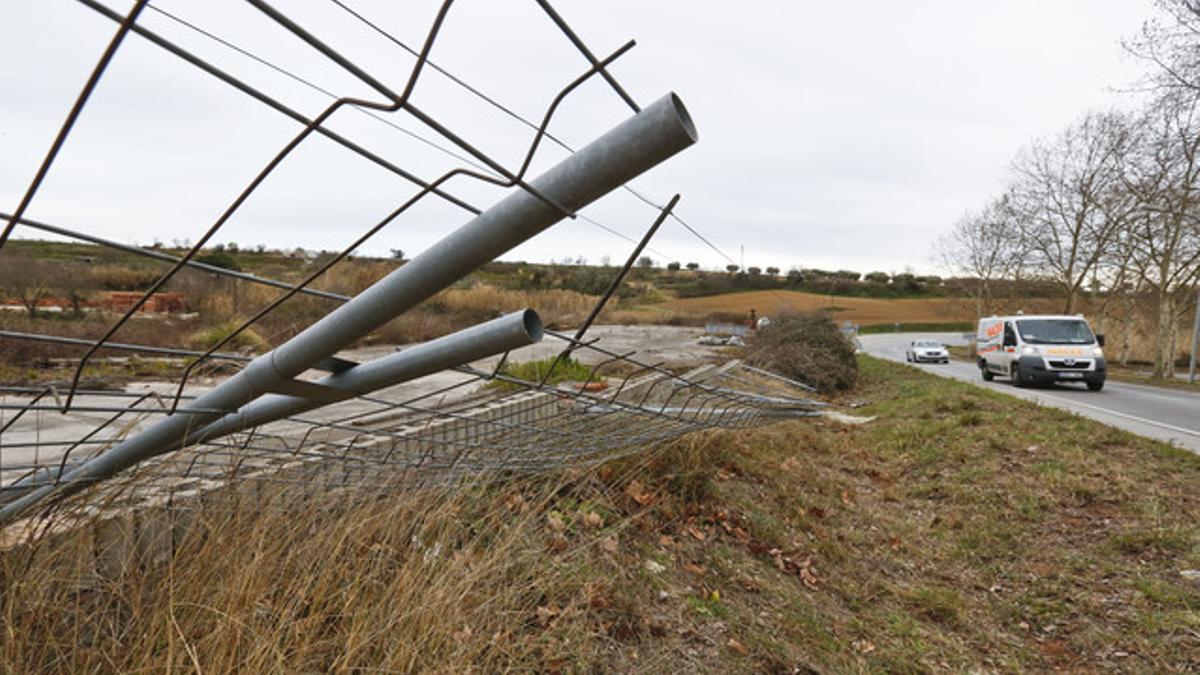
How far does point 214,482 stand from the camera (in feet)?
8.24

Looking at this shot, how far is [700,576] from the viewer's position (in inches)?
142

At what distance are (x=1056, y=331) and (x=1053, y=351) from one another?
66 centimetres

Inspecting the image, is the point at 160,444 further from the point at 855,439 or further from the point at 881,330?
the point at 881,330

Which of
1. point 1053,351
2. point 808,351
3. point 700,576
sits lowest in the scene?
point 700,576

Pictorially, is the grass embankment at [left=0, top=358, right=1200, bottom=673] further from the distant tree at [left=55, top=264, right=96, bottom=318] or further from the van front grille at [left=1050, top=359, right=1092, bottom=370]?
the van front grille at [left=1050, top=359, right=1092, bottom=370]

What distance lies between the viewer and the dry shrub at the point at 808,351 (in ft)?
42.9

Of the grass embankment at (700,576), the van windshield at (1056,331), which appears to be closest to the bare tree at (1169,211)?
the van windshield at (1056,331)

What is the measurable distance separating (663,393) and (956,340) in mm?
55072

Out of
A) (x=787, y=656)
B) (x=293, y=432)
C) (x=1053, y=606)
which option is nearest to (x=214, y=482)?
(x=293, y=432)

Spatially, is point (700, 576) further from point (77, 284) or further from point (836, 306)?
point (836, 306)

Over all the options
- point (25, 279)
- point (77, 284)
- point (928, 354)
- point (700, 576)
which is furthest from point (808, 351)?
point (928, 354)

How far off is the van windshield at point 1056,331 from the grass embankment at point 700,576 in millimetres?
8416

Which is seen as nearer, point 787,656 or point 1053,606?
point 787,656

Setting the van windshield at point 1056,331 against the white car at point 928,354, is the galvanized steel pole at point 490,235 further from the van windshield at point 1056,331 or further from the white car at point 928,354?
the white car at point 928,354
